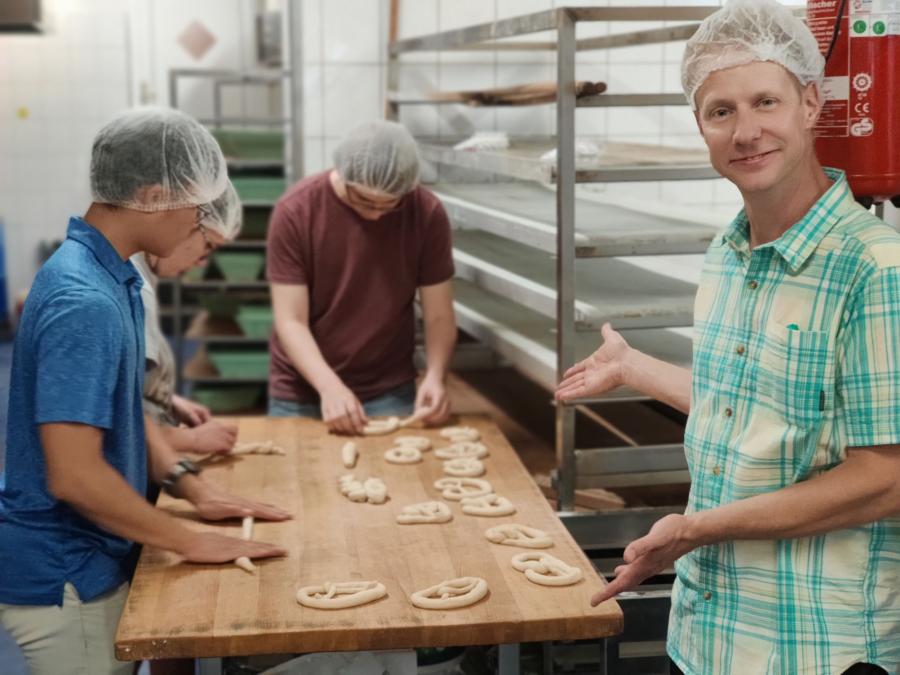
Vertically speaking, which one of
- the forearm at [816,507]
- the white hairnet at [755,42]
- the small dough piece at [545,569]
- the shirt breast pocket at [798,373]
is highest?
the white hairnet at [755,42]

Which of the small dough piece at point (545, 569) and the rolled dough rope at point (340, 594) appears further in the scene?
the small dough piece at point (545, 569)

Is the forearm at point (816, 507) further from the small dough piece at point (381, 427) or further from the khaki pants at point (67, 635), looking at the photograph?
the small dough piece at point (381, 427)

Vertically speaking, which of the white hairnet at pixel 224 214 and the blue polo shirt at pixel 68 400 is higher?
the white hairnet at pixel 224 214

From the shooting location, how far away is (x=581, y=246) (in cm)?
242

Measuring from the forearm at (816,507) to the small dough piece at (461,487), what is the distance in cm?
97

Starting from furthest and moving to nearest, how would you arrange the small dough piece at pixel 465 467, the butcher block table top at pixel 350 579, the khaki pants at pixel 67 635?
the small dough piece at pixel 465 467 < the khaki pants at pixel 67 635 < the butcher block table top at pixel 350 579

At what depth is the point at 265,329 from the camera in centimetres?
606

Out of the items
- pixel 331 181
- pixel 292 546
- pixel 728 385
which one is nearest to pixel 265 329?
pixel 331 181

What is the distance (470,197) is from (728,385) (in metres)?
2.19

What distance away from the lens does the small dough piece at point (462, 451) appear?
2764 millimetres

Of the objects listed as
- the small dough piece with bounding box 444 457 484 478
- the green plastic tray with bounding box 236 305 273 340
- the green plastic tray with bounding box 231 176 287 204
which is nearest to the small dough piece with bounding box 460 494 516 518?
the small dough piece with bounding box 444 457 484 478

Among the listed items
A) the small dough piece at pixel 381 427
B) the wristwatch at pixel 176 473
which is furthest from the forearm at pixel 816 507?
the small dough piece at pixel 381 427

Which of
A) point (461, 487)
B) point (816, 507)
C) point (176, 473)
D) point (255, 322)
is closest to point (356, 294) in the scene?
point (461, 487)

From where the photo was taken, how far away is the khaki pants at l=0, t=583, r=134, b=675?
1947 millimetres
